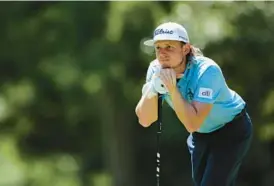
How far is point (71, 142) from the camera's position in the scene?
1479 cm

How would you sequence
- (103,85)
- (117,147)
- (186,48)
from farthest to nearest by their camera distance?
1. (117,147)
2. (103,85)
3. (186,48)

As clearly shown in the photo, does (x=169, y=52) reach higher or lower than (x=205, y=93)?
higher

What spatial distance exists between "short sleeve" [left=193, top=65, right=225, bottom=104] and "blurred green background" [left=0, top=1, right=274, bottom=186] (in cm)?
597

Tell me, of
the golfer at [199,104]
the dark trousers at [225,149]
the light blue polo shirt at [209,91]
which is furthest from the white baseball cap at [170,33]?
the dark trousers at [225,149]

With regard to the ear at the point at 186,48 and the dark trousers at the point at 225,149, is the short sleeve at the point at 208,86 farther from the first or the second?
the dark trousers at the point at 225,149

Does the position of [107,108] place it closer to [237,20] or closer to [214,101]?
[237,20]

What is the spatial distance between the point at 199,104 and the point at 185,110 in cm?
A: 8

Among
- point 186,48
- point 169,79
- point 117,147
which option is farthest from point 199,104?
point 117,147

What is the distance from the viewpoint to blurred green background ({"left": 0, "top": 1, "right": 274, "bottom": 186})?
35.9 ft

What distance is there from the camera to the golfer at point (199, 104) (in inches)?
144

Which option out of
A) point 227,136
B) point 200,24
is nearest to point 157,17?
point 200,24

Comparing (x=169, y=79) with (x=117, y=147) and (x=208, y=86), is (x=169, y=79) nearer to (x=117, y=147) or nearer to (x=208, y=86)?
(x=208, y=86)

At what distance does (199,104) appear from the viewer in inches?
144

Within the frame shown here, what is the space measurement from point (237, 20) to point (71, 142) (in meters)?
5.12
